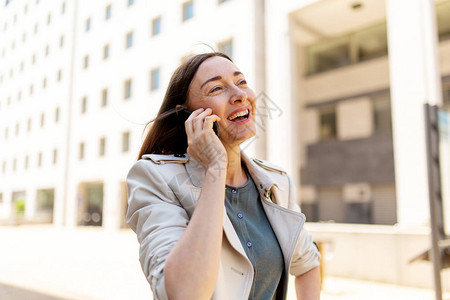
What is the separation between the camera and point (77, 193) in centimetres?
2578

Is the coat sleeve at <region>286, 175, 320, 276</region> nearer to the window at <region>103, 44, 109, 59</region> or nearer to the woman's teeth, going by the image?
the woman's teeth

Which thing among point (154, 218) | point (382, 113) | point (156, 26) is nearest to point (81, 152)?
point (156, 26)

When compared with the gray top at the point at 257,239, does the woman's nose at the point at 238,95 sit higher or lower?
higher

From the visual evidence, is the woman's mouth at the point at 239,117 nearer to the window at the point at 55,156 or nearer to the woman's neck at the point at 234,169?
the woman's neck at the point at 234,169

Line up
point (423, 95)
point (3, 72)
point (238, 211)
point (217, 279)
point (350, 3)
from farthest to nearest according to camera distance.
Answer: point (3, 72) → point (350, 3) → point (423, 95) → point (238, 211) → point (217, 279)

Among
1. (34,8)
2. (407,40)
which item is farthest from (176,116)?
(34,8)

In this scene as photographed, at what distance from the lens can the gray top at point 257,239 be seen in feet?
5.47

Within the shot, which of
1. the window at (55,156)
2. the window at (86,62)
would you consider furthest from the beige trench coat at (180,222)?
the window at (55,156)

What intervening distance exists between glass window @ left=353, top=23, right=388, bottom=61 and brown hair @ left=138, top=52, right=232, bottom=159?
637 inches

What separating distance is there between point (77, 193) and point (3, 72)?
2288 cm

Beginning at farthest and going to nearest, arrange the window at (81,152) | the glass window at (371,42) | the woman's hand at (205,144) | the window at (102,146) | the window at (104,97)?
the window at (81,152) < the window at (104,97) < the window at (102,146) < the glass window at (371,42) < the woman's hand at (205,144)

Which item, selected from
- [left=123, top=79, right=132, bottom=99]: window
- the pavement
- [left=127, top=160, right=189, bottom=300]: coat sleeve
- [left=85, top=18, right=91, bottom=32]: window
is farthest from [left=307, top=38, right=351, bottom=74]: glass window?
[left=127, top=160, right=189, bottom=300]: coat sleeve

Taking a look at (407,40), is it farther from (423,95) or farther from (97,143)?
(97,143)

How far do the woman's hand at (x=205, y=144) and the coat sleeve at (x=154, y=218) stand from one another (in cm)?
17
